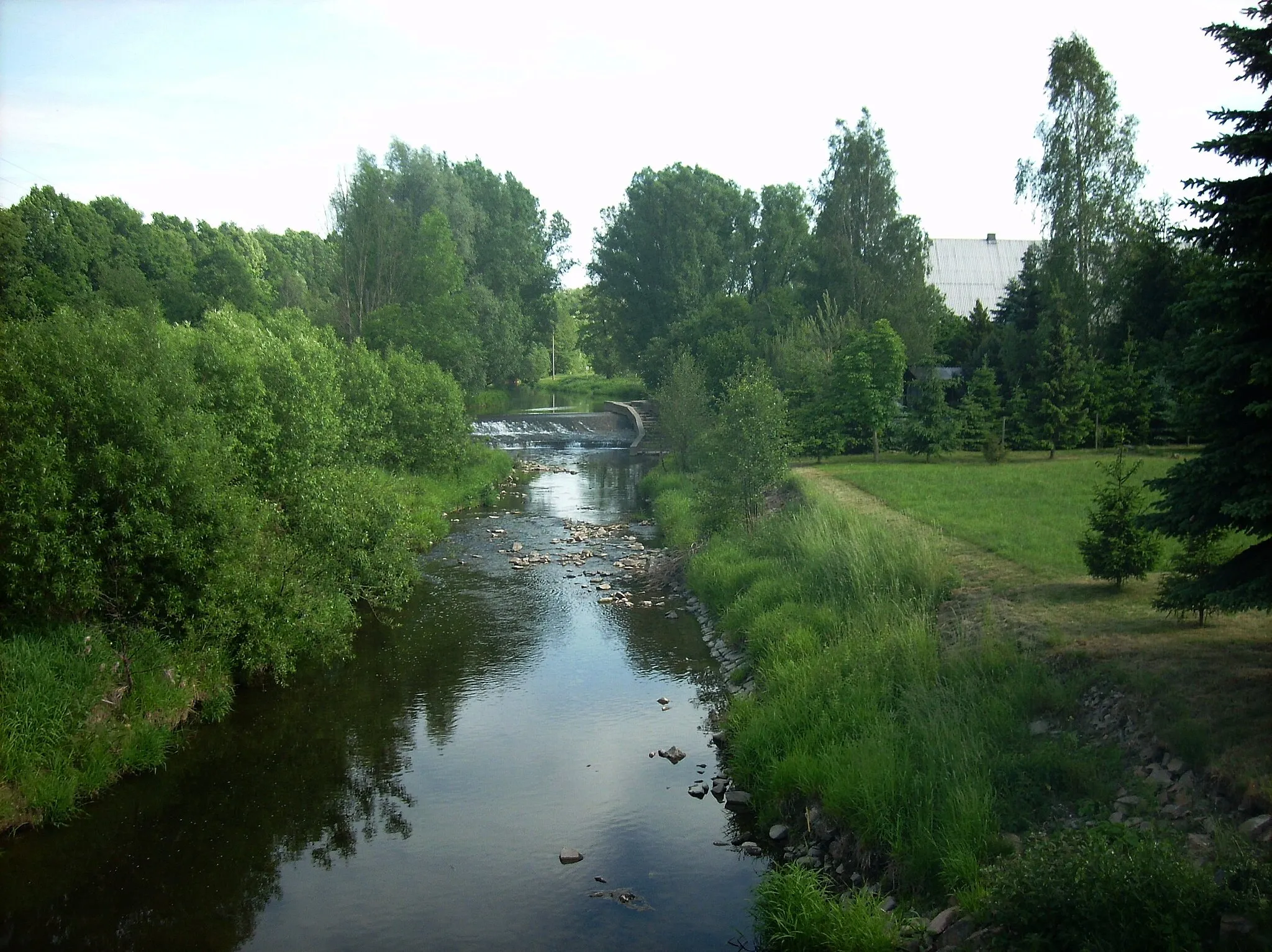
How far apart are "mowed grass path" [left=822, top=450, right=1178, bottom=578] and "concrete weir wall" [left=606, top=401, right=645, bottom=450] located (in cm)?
2122

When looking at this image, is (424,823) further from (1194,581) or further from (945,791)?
(1194,581)

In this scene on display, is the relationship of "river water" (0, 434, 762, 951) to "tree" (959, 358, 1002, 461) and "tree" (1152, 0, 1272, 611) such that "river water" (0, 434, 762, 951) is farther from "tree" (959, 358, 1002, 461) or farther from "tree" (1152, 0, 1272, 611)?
"tree" (959, 358, 1002, 461)

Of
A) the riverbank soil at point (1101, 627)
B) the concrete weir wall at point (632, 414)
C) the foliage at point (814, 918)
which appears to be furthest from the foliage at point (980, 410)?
the foliage at point (814, 918)

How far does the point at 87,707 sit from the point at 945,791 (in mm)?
10103

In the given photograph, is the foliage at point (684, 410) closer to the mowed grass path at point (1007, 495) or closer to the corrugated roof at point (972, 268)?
the mowed grass path at point (1007, 495)

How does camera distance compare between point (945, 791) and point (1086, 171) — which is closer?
point (945, 791)

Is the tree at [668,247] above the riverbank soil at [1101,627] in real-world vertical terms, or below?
above

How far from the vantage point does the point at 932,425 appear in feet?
99.4

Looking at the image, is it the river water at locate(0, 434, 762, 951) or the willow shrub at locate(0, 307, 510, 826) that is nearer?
the river water at locate(0, 434, 762, 951)

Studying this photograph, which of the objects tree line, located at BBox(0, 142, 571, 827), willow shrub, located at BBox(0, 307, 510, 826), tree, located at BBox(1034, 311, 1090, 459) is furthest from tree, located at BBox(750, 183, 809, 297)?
willow shrub, located at BBox(0, 307, 510, 826)

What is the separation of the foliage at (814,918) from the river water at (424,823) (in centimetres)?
34

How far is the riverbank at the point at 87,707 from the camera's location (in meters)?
10.1

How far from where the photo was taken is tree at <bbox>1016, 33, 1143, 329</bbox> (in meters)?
32.8

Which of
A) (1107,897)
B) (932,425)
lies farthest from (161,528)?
(932,425)
